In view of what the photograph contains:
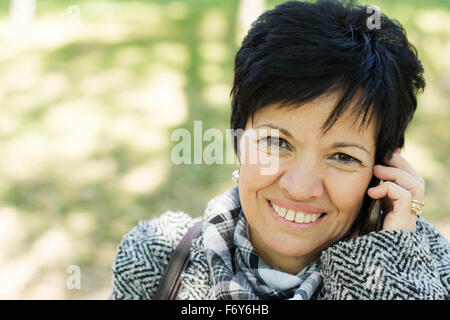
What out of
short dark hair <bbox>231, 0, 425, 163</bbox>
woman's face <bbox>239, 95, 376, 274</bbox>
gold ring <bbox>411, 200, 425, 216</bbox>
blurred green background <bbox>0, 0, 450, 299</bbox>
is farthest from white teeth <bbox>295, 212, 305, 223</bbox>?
blurred green background <bbox>0, 0, 450, 299</bbox>

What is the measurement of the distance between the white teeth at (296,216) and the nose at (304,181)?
0.28ft

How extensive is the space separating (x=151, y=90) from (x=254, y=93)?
510 cm

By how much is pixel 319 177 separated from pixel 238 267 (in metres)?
0.55

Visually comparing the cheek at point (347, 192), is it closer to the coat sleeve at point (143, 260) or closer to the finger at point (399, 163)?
the finger at point (399, 163)

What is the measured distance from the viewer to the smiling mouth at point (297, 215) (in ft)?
6.44

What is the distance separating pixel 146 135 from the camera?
20.2 ft

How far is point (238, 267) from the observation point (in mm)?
2148

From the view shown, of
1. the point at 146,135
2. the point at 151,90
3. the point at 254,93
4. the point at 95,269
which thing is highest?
the point at 254,93

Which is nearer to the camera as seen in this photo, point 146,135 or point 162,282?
point 162,282

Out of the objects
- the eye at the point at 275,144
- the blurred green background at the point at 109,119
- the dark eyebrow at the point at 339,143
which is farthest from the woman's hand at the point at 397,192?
the blurred green background at the point at 109,119

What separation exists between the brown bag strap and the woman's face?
0.32 m

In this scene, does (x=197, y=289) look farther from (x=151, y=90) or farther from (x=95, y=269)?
(x=151, y=90)

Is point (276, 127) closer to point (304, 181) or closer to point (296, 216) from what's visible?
point (304, 181)

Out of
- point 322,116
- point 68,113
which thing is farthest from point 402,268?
point 68,113
